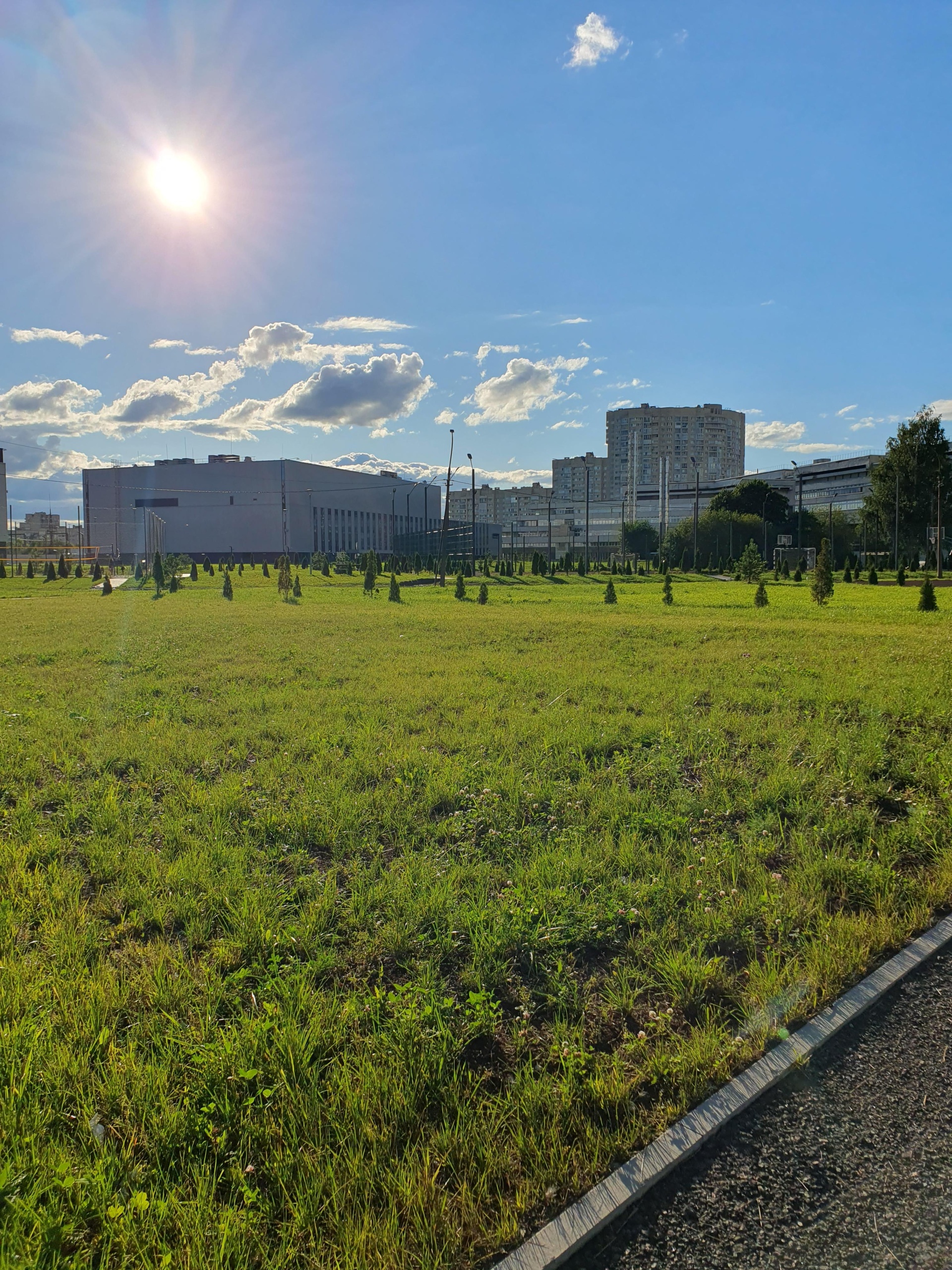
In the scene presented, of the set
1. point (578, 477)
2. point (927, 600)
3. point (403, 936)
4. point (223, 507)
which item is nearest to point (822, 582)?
point (927, 600)

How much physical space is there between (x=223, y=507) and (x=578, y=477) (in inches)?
3467

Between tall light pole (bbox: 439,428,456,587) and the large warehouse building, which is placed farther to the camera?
the large warehouse building

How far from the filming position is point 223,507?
3917 inches

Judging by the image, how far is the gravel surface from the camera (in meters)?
1.90

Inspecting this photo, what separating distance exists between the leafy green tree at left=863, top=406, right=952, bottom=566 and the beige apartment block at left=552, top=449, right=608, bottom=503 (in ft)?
296

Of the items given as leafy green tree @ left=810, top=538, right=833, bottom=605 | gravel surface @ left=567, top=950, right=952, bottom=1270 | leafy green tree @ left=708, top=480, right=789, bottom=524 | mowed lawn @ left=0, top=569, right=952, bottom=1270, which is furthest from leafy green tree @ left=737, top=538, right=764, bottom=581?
gravel surface @ left=567, top=950, right=952, bottom=1270

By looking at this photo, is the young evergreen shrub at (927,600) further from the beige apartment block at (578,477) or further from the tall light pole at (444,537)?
the beige apartment block at (578,477)

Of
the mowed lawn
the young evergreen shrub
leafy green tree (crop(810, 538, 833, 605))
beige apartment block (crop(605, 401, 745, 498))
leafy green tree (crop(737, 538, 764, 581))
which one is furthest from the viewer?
beige apartment block (crop(605, 401, 745, 498))

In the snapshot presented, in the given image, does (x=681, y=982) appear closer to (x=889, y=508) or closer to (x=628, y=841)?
(x=628, y=841)

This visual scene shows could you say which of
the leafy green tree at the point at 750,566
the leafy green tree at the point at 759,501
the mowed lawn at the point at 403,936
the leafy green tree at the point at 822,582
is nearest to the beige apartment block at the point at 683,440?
the leafy green tree at the point at 759,501

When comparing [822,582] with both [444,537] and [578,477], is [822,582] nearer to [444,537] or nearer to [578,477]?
[444,537]

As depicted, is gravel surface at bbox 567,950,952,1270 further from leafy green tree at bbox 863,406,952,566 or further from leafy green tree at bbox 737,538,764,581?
leafy green tree at bbox 863,406,952,566

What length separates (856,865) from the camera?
162 inches

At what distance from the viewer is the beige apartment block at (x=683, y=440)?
141m
